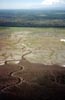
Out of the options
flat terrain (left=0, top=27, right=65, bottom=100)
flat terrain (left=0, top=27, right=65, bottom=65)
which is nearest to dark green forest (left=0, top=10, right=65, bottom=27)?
flat terrain (left=0, top=27, right=65, bottom=65)

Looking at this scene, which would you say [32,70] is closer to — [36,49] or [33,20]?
[36,49]

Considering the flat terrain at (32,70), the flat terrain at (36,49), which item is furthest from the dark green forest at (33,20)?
the flat terrain at (32,70)

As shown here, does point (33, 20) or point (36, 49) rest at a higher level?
point (33, 20)

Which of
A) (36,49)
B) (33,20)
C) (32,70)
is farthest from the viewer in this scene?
(33,20)

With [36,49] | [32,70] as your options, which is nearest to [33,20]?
[36,49]

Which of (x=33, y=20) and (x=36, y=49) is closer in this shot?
(x=36, y=49)

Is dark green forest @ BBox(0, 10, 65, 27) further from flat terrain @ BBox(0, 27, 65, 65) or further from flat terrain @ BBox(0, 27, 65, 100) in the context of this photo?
flat terrain @ BBox(0, 27, 65, 100)

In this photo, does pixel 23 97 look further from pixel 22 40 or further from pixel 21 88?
pixel 22 40

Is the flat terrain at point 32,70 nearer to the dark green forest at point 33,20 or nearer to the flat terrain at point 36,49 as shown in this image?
the flat terrain at point 36,49

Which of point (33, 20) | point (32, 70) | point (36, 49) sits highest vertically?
point (33, 20)

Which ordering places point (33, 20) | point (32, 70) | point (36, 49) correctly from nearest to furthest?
1. point (32, 70)
2. point (36, 49)
3. point (33, 20)

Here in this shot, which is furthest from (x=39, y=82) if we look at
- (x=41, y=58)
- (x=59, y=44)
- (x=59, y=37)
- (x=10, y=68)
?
(x=59, y=37)
